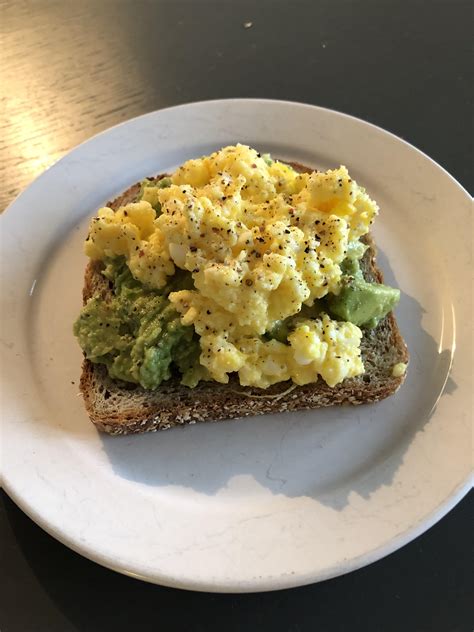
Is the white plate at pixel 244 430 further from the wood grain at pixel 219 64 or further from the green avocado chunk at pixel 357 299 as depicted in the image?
the wood grain at pixel 219 64

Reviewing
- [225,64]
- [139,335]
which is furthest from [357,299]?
[225,64]

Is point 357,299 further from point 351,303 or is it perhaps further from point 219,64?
point 219,64

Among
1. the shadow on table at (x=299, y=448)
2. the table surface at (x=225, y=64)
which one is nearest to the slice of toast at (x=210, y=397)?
the shadow on table at (x=299, y=448)

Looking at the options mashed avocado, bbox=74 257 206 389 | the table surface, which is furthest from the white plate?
the table surface

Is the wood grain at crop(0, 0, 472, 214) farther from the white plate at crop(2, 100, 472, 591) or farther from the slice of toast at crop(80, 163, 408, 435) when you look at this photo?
the slice of toast at crop(80, 163, 408, 435)

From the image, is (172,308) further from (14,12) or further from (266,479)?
(14,12)

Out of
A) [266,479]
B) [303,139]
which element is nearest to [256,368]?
[266,479]
